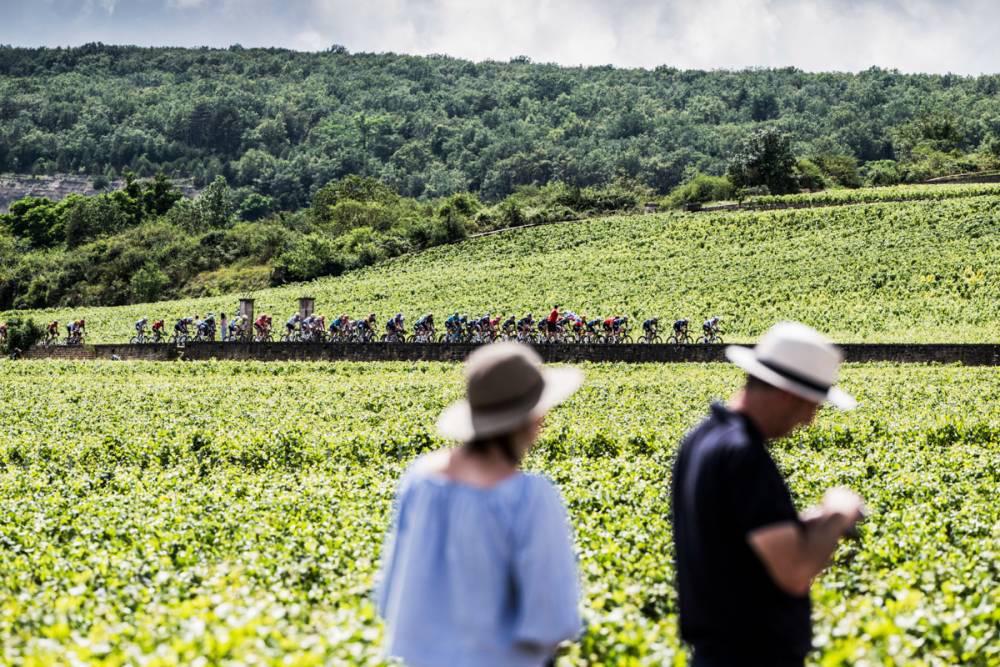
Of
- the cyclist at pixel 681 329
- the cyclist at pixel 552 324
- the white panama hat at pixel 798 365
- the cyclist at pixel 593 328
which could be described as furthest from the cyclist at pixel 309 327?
the white panama hat at pixel 798 365

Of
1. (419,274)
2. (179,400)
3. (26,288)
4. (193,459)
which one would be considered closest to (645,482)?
(193,459)

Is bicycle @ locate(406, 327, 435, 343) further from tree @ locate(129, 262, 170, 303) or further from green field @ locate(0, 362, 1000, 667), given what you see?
tree @ locate(129, 262, 170, 303)

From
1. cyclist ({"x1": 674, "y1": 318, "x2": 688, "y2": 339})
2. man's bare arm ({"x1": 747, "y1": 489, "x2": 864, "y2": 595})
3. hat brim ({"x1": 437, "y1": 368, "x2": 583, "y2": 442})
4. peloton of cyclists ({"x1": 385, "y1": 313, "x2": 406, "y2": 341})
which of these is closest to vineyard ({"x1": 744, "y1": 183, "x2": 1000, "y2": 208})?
cyclist ({"x1": 674, "y1": 318, "x2": 688, "y2": 339})

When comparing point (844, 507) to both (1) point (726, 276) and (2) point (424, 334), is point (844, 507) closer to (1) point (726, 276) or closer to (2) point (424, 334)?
(2) point (424, 334)

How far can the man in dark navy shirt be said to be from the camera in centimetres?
465

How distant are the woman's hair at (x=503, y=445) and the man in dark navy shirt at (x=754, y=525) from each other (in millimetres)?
788

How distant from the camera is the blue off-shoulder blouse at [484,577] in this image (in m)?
4.23

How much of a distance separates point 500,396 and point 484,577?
62cm

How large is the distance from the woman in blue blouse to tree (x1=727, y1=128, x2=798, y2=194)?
324 ft

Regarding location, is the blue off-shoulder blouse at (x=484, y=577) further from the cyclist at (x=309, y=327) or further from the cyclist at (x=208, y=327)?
the cyclist at (x=208, y=327)

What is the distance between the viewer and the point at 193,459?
59.3 ft

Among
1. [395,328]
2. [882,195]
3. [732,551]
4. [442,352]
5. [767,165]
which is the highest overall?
[767,165]

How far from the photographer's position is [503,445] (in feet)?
14.5

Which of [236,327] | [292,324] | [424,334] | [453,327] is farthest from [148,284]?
[453,327]
